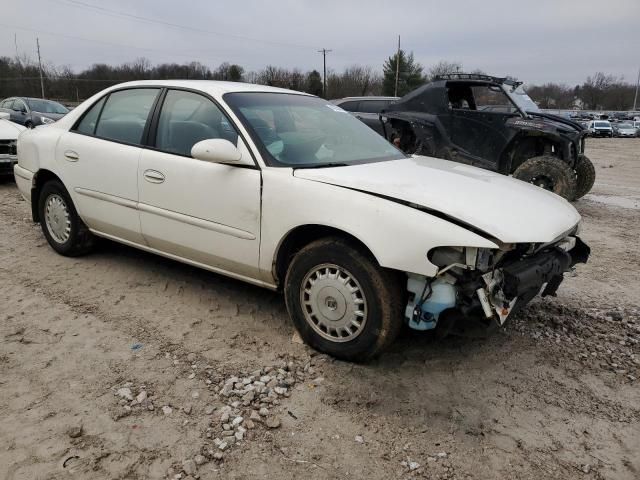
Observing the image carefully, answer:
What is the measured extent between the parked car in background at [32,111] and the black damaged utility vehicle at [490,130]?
1162 cm

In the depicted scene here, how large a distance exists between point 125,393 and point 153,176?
1.63 metres

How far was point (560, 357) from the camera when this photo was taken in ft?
10.4

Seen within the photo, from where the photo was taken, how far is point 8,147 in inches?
328

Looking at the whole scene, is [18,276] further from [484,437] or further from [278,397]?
[484,437]

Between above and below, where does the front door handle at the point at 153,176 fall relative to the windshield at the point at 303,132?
below

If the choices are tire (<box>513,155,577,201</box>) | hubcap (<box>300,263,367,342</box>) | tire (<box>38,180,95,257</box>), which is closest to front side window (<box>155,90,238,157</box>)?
hubcap (<box>300,263,367,342</box>)

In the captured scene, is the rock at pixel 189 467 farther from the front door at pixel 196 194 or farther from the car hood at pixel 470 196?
the car hood at pixel 470 196

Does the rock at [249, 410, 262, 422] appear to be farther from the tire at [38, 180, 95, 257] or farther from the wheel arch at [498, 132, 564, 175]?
the wheel arch at [498, 132, 564, 175]

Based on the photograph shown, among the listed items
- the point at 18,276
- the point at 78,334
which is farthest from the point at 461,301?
the point at 18,276

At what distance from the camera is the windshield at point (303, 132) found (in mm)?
3244

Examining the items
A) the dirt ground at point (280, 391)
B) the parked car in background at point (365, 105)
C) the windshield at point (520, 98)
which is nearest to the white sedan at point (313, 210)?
the dirt ground at point (280, 391)

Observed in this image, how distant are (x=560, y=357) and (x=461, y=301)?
1083mm

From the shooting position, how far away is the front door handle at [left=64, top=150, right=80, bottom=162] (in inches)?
165

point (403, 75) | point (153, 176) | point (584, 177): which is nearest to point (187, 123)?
point (153, 176)
